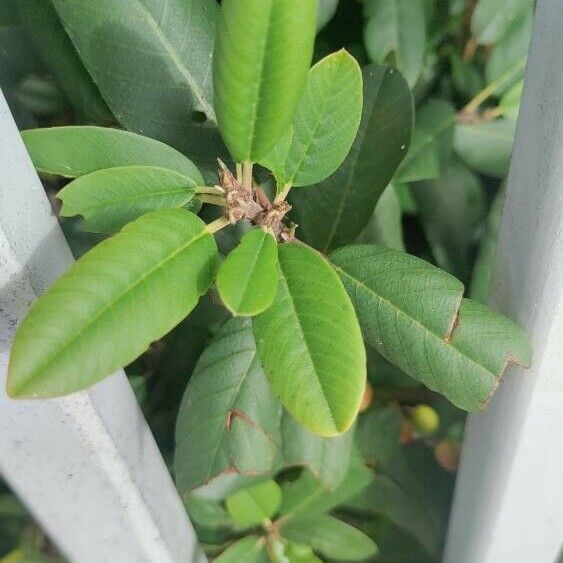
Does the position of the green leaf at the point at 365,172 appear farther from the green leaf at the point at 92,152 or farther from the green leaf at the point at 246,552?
the green leaf at the point at 246,552

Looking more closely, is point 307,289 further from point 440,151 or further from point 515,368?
point 440,151

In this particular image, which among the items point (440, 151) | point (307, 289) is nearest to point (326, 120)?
point (307, 289)

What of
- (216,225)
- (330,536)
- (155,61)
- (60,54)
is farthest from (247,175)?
(330,536)

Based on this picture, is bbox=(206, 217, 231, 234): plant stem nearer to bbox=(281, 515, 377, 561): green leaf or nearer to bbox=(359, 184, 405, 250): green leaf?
bbox=(359, 184, 405, 250): green leaf

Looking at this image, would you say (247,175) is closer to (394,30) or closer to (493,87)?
(394,30)

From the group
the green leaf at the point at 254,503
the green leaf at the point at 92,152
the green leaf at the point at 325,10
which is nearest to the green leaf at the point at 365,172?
the green leaf at the point at 325,10

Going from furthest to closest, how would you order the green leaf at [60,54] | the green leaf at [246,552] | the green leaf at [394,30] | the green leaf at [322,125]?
the green leaf at [246,552] < the green leaf at [394,30] < the green leaf at [60,54] < the green leaf at [322,125]
